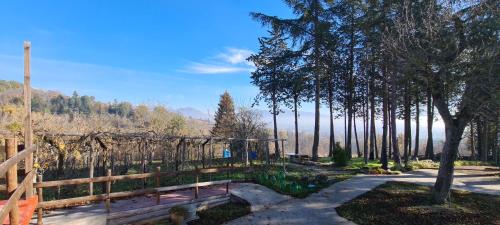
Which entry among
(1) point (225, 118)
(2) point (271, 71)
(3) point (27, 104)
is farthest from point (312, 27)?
(3) point (27, 104)

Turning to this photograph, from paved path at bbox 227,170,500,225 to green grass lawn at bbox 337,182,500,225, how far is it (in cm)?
51

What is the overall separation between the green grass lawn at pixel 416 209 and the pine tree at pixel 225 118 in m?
20.8

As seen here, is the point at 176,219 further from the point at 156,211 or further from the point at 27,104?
the point at 27,104

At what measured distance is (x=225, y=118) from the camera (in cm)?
3844

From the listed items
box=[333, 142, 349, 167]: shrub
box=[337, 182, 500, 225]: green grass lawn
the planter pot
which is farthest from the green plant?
box=[333, 142, 349, 167]: shrub

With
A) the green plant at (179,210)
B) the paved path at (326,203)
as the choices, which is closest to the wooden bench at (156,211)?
the green plant at (179,210)

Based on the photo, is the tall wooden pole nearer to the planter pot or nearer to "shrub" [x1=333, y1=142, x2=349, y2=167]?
the planter pot

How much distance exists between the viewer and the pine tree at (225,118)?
3481 cm

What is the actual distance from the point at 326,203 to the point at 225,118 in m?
26.4

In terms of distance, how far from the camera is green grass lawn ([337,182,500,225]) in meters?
10.6

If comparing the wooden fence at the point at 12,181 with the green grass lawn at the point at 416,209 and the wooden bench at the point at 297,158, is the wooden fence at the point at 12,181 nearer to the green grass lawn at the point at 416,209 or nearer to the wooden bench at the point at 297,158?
the green grass lawn at the point at 416,209

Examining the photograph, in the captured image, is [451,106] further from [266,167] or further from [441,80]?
[266,167]

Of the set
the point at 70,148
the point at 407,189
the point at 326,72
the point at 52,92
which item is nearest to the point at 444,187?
the point at 407,189

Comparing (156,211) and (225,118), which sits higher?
(225,118)
